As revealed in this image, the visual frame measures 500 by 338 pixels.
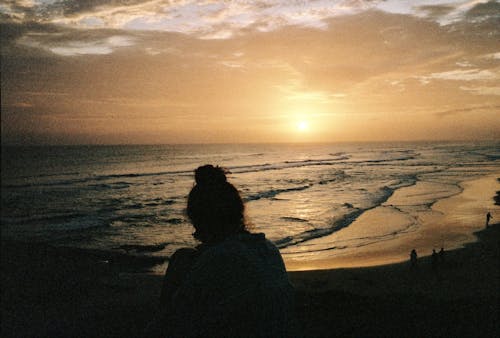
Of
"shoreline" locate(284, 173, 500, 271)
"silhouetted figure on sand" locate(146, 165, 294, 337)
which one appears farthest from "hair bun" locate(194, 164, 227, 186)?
"shoreline" locate(284, 173, 500, 271)

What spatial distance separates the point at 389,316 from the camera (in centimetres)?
838

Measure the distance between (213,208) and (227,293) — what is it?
0.44 metres

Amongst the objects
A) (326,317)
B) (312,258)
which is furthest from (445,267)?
(326,317)

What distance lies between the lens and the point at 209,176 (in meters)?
1.86

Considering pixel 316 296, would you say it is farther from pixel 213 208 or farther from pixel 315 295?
pixel 213 208

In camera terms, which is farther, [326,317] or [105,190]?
[105,190]

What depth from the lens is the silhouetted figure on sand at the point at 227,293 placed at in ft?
4.83

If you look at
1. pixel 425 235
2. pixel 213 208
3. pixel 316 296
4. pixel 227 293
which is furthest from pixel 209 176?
pixel 425 235

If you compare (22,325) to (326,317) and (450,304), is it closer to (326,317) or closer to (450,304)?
(326,317)

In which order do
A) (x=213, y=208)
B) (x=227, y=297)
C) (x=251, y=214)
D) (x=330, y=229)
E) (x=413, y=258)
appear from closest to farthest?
(x=227, y=297) → (x=213, y=208) → (x=413, y=258) → (x=330, y=229) → (x=251, y=214)

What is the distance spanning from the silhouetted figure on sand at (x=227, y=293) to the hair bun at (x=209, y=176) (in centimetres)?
30

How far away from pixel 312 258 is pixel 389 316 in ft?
21.1

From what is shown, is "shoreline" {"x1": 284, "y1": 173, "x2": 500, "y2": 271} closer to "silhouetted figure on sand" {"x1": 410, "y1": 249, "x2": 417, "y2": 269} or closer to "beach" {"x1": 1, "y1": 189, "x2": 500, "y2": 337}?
"beach" {"x1": 1, "y1": 189, "x2": 500, "y2": 337}

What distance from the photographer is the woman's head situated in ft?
5.77
